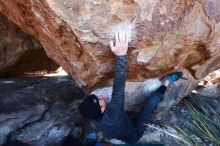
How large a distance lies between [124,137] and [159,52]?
946 millimetres

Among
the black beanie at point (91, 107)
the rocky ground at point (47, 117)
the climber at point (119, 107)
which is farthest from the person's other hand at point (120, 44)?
the rocky ground at point (47, 117)

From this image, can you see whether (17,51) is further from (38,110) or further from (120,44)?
(120,44)

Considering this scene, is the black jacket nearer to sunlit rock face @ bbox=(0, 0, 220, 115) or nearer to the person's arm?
the person's arm

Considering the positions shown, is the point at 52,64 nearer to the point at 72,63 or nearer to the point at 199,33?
the point at 72,63

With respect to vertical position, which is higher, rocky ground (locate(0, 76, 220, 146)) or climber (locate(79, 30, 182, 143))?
climber (locate(79, 30, 182, 143))

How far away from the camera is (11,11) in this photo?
3725mm

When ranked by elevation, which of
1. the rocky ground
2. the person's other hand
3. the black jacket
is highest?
the person's other hand

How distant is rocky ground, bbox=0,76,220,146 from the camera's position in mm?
3926

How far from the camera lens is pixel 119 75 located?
328 cm

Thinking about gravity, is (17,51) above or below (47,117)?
above

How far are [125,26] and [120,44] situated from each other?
0.15 m

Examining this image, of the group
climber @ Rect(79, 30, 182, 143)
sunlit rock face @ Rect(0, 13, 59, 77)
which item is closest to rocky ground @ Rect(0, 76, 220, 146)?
climber @ Rect(79, 30, 182, 143)


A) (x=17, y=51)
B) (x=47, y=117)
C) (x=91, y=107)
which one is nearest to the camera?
(x=91, y=107)

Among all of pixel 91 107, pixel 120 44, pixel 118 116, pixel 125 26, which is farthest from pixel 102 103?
pixel 125 26
